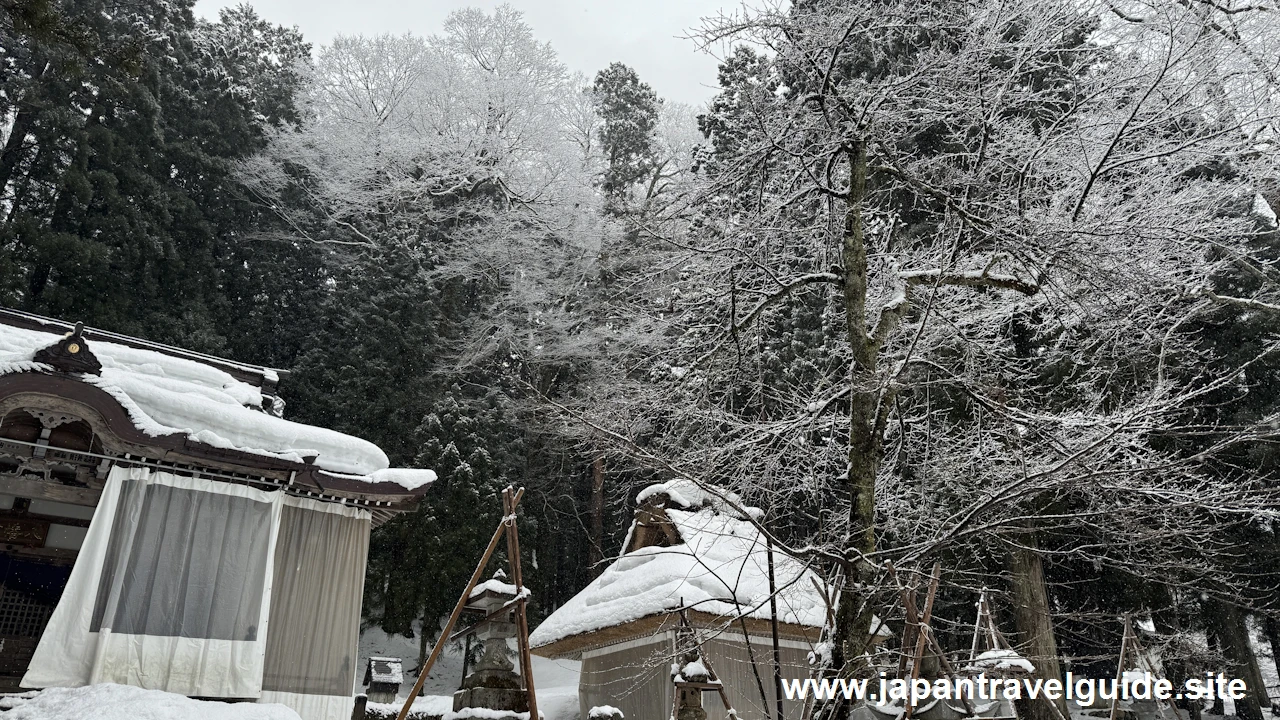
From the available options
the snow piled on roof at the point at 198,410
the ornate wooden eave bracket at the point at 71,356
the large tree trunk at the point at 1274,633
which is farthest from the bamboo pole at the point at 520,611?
the large tree trunk at the point at 1274,633

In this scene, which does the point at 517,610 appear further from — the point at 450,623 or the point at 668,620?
the point at 668,620

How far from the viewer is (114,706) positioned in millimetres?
5727

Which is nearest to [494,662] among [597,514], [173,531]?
[173,531]

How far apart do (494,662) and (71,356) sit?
4473 mm

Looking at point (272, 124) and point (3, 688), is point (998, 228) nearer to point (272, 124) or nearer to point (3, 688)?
point (3, 688)

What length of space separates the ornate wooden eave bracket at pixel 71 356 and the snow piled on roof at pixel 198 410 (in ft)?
0.24

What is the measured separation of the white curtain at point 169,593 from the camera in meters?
6.22

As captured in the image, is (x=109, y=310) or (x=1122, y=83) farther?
(x=109, y=310)

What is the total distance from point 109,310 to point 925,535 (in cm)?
1590

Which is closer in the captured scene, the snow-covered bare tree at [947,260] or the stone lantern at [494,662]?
the snow-covered bare tree at [947,260]

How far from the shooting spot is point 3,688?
7508mm

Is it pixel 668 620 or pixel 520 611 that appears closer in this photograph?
pixel 520 611

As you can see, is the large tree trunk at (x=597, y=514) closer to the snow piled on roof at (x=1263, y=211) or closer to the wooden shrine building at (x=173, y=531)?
the wooden shrine building at (x=173, y=531)

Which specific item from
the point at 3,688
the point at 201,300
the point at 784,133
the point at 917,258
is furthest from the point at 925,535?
the point at 201,300
